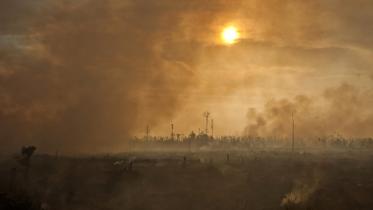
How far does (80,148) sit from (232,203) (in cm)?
7396

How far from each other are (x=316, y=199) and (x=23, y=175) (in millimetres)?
36813

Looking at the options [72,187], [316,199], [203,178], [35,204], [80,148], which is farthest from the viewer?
[80,148]

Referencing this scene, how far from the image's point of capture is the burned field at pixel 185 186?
49062 millimetres

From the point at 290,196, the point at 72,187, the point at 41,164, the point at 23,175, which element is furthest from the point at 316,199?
the point at 41,164

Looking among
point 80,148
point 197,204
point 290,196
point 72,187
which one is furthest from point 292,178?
point 80,148

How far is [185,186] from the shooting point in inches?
2205

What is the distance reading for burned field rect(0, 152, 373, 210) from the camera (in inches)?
1932

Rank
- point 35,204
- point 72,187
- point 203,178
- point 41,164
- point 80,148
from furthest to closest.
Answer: point 80,148 → point 41,164 → point 203,178 → point 72,187 → point 35,204

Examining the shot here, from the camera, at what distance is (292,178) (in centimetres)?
5919

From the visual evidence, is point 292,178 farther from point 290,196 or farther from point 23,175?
point 23,175

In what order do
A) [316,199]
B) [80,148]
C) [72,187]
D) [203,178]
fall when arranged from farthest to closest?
1. [80,148]
2. [203,178]
3. [72,187]
4. [316,199]

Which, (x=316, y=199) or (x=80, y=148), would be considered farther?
(x=80, y=148)

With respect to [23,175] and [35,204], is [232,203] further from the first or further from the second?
[23,175]

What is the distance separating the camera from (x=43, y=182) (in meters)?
57.8
